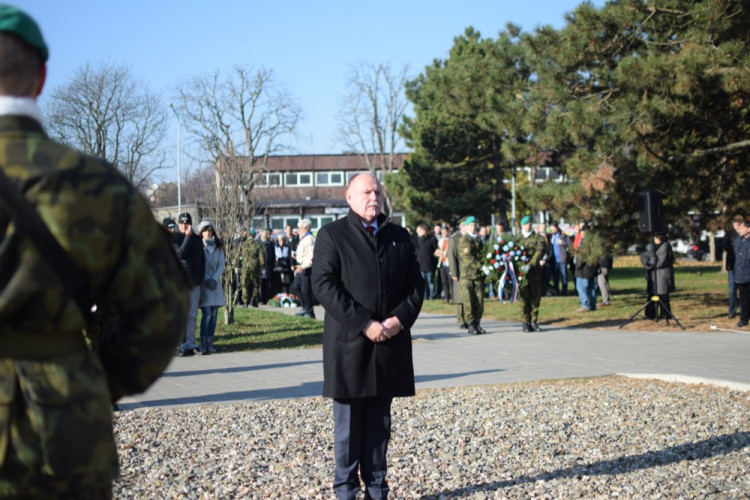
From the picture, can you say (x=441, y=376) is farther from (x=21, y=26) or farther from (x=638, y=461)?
(x=21, y=26)

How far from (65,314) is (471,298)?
13874 millimetres

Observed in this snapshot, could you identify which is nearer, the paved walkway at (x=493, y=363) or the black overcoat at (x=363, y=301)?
the black overcoat at (x=363, y=301)

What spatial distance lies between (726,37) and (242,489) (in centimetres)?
1264

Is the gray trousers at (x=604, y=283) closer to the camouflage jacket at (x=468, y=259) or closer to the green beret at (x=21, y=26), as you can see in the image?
the camouflage jacket at (x=468, y=259)

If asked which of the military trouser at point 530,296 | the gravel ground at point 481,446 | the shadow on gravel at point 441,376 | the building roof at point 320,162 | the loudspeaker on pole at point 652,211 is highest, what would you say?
the building roof at point 320,162

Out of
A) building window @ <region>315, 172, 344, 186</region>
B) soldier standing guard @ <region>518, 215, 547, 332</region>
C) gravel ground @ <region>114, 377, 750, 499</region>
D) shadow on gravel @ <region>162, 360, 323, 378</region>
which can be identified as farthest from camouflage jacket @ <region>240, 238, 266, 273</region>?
building window @ <region>315, 172, 344, 186</region>

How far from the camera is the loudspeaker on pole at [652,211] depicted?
1586 cm

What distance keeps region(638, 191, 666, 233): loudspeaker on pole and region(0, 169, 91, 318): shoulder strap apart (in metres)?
14.8

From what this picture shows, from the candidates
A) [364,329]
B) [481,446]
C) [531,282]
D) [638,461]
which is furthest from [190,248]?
[638,461]

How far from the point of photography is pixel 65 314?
7.22 ft

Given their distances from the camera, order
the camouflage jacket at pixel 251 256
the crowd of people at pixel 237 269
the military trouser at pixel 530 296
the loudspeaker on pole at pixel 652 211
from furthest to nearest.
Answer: the camouflage jacket at pixel 251 256 < the military trouser at pixel 530 296 < the loudspeaker on pole at pixel 652 211 < the crowd of people at pixel 237 269

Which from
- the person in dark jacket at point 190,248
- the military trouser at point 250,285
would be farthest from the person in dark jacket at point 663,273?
the military trouser at point 250,285

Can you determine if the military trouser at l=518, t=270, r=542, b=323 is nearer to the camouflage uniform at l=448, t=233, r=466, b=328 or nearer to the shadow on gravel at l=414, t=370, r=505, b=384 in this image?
the camouflage uniform at l=448, t=233, r=466, b=328

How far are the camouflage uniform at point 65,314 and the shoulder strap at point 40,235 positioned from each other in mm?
15
